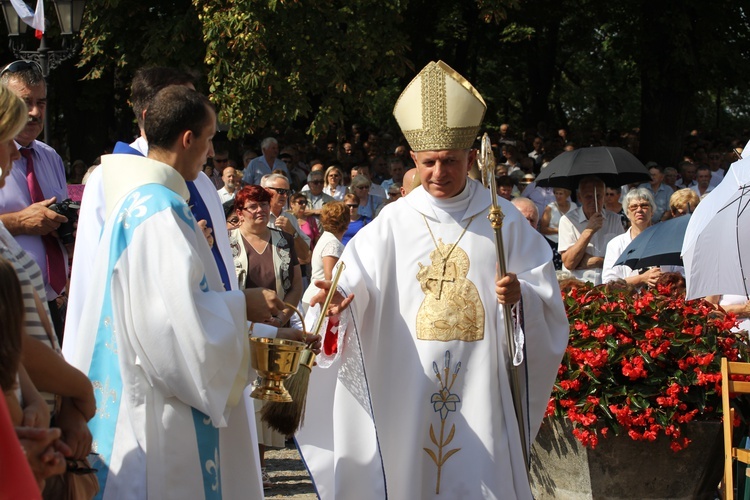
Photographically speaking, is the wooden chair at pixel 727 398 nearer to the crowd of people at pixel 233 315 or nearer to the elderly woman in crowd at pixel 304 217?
the crowd of people at pixel 233 315

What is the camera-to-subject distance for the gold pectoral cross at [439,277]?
219 inches

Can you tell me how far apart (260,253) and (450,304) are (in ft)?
10.2

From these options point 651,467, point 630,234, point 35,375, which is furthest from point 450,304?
point 630,234

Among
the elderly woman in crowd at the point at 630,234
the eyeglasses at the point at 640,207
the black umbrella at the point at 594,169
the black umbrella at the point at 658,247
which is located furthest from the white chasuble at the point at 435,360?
the black umbrella at the point at 594,169

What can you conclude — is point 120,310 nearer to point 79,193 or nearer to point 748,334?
point 79,193

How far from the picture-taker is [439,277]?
18.3ft

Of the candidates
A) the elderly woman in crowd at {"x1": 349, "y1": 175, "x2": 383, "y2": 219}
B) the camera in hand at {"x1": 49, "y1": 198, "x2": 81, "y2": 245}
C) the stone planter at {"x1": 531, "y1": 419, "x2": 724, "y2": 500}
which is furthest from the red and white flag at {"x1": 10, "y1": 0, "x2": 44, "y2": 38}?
the stone planter at {"x1": 531, "y1": 419, "x2": 724, "y2": 500}

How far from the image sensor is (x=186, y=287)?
3.88 meters

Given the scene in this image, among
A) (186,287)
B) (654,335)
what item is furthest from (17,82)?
(654,335)

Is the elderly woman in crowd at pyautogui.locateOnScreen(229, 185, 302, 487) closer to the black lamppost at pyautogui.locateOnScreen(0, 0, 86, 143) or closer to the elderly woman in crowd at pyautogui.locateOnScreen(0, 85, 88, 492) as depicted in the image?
the black lamppost at pyautogui.locateOnScreen(0, 0, 86, 143)

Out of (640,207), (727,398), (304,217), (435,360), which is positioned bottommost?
(727,398)

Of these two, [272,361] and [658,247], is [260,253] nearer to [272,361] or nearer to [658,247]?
[658,247]

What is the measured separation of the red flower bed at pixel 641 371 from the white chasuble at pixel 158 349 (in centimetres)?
324

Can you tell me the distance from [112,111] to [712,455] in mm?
16615
